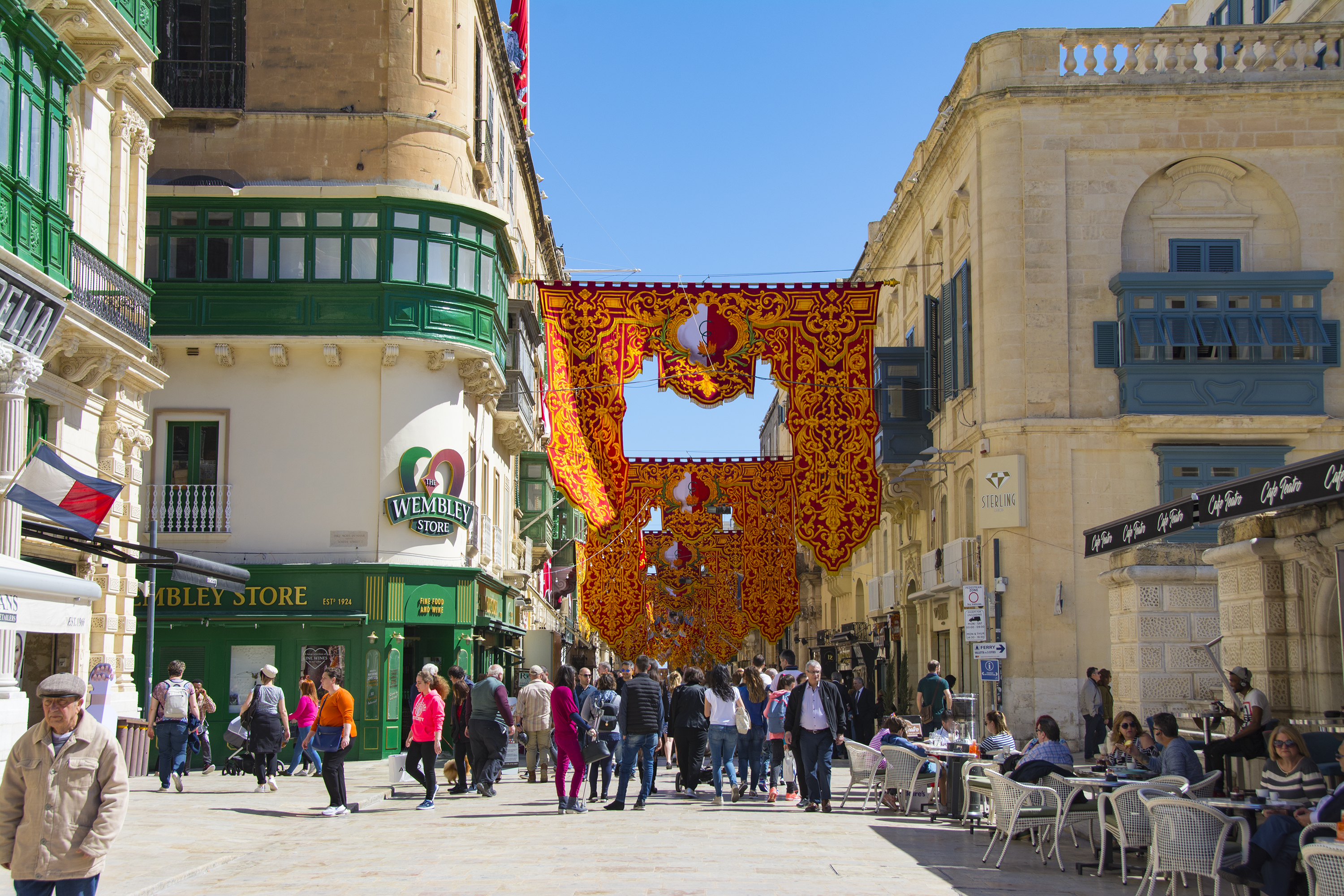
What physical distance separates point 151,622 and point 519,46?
1910cm

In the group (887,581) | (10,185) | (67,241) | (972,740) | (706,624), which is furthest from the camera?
(706,624)

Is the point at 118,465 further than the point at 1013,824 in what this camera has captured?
Yes

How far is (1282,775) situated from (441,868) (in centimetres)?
606

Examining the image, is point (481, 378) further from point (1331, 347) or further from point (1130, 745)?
point (1331, 347)

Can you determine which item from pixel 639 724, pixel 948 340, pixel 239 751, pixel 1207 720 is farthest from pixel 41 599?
pixel 948 340

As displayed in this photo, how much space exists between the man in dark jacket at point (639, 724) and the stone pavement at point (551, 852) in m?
0.46

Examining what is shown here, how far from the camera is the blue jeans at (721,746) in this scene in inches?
610

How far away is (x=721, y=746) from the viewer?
15578 mm

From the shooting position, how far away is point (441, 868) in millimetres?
10227

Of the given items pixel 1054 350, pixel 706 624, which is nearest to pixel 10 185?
pixel 1054 350

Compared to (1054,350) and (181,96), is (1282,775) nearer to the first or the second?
(1054,350)

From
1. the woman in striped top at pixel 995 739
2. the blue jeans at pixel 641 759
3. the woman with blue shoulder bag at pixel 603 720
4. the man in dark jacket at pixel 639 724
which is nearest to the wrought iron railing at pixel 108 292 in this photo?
the woman with blue shoulder bag at pixel 603 720

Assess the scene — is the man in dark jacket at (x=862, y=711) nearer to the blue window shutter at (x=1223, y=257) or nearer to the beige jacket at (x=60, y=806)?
the blue window shutter at (x=1223, y=257)

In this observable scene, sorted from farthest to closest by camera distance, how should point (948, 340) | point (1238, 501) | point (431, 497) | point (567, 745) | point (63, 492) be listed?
point (948, 340)
point (431, 497)
point (63, 492)
point (567, 745)
point (1238, 501)
